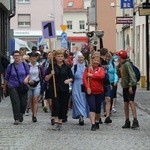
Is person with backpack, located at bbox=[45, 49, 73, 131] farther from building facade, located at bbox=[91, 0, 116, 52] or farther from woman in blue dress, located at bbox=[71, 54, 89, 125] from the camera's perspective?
building facade, located at bbox=[91, 0, 116, 52]

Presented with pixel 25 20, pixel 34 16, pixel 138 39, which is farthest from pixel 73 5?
pixel 138 39

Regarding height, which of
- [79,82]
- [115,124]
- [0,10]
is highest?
[0,10]

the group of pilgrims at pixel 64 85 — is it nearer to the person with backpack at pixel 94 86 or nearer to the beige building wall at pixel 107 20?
the person with backpack at pixel 94 86

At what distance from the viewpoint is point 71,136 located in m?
12.8

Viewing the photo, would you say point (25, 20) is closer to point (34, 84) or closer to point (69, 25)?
point (69, 25)

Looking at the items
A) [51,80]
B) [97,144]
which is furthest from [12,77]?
[97,144]

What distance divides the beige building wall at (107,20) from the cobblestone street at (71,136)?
5291 cm

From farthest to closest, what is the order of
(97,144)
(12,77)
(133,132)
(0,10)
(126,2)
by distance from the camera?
(126,2), (0,10), (12,77), (133,132), (97,144)

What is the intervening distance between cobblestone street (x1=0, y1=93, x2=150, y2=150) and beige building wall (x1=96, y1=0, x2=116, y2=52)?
52.9m

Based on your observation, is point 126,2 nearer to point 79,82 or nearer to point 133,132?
point 79,82

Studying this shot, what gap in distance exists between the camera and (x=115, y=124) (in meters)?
15.1

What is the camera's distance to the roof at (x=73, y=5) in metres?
94.0

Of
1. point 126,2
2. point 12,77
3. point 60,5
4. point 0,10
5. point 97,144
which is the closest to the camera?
point 97,144

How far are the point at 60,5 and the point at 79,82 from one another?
1997 inches
